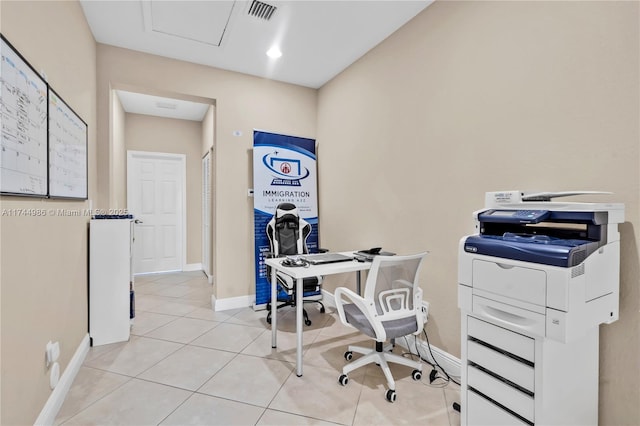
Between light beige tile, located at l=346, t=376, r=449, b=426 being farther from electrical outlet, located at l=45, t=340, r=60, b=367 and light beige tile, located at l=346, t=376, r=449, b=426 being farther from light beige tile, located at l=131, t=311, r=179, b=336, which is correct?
light beige tile, located at l=131, t=311, r=179, b=336

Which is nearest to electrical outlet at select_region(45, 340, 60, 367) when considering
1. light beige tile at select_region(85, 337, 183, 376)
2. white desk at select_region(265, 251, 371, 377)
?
light beige tile at select_region(85, 337, 183, 376)

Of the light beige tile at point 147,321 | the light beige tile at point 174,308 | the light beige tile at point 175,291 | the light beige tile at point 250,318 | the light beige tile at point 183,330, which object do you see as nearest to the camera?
the light beige tile at point 183,330

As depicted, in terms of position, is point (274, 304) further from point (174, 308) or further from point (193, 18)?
point (193, 18)

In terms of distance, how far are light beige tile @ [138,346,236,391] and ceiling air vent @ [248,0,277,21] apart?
2.97 meters

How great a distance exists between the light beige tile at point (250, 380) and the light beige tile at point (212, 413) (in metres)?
0.06

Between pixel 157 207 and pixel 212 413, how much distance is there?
4.60 meters

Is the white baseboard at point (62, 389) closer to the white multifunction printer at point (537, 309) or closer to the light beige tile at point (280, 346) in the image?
the light beige tile at point (280, 346)

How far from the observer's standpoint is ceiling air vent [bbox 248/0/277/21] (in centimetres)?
248

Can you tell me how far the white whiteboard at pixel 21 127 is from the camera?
4.25 ft

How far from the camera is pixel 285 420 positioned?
1799mm

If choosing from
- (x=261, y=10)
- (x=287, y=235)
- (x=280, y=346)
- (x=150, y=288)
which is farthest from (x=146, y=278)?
(x=261, y=10)

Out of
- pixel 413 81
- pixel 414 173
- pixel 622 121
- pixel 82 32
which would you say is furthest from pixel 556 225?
pixel 82 32

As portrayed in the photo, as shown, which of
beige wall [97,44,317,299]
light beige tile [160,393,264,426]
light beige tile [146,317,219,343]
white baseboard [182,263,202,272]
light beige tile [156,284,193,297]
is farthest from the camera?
white baseboard [182,263,202,272]

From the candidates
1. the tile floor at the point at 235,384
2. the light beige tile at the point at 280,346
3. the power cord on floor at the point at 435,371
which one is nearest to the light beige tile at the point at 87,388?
the tile floor at the point at 235,384
